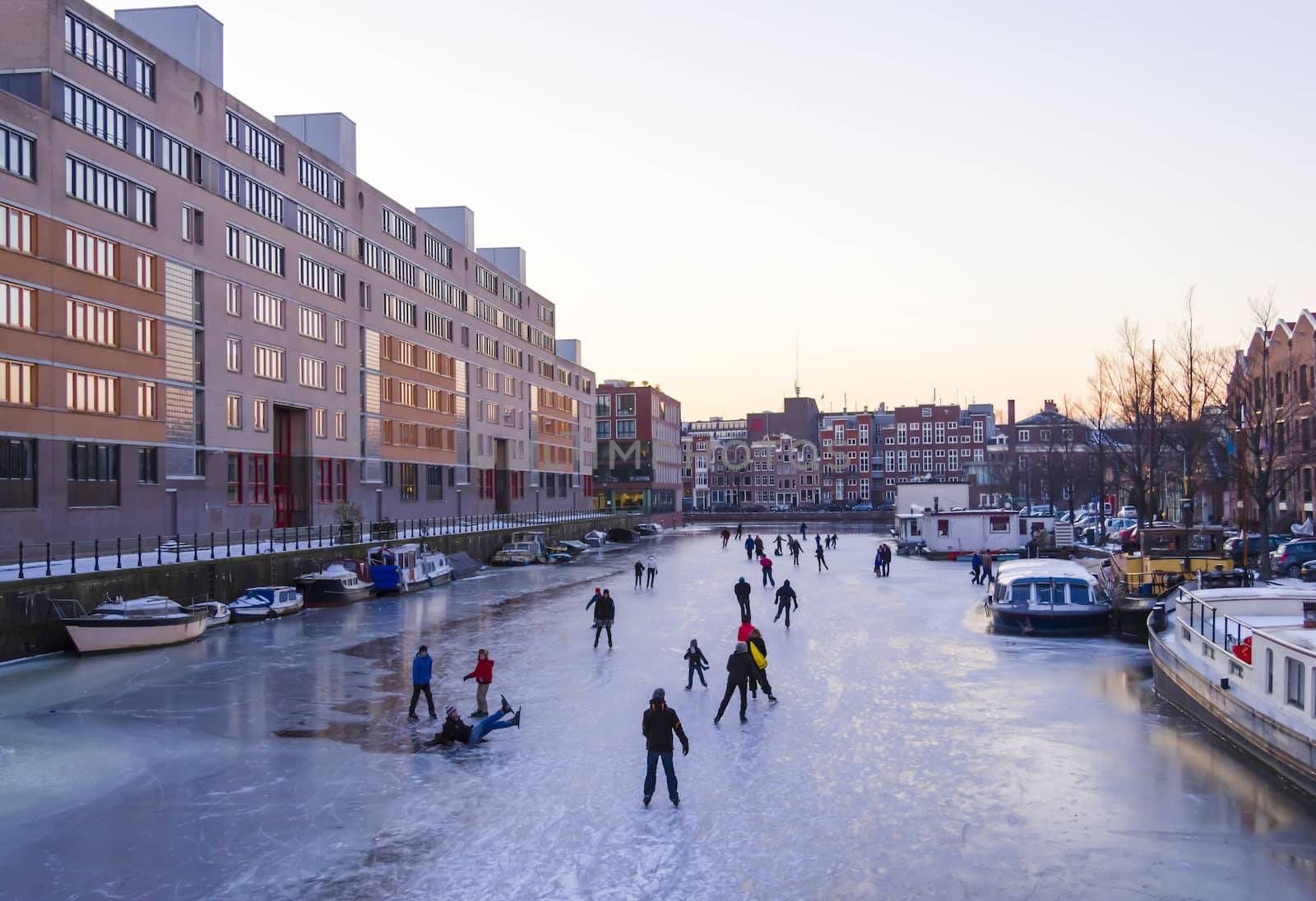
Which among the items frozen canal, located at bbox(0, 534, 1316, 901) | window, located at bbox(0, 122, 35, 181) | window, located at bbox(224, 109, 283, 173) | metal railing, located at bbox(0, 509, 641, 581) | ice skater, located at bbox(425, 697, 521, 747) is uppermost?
window, located at bbox(224, 109, 283, 173)

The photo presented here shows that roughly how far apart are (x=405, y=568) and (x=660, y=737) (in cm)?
4153

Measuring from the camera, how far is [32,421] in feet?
134

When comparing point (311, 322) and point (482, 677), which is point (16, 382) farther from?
point (482, 677)

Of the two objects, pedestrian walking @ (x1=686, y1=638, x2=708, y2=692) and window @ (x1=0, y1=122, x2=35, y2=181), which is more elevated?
window @ (x1=0, y1=122, x2=35, y2=181)

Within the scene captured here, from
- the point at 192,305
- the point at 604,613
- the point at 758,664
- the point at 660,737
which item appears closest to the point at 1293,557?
the point at 604,613

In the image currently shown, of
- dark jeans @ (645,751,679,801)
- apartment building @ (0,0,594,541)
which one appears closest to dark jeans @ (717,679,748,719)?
dark jeans @ (645,751,679,801)

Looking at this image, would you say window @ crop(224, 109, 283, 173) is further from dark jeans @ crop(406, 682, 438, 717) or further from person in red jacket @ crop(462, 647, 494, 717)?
person in red jacket @ crop(462, 647, 494, 717)

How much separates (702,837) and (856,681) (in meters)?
12.7

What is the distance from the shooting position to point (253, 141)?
195 feet

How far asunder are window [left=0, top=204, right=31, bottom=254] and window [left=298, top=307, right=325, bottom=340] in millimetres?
23573

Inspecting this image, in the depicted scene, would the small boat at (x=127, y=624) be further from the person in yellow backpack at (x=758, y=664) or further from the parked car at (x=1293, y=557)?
the parked car at (x=1293, y=557)

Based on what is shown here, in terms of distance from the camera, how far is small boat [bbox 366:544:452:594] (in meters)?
52.9

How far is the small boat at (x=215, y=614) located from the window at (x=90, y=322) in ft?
41.0

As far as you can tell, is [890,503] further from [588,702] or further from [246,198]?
[588,702]
